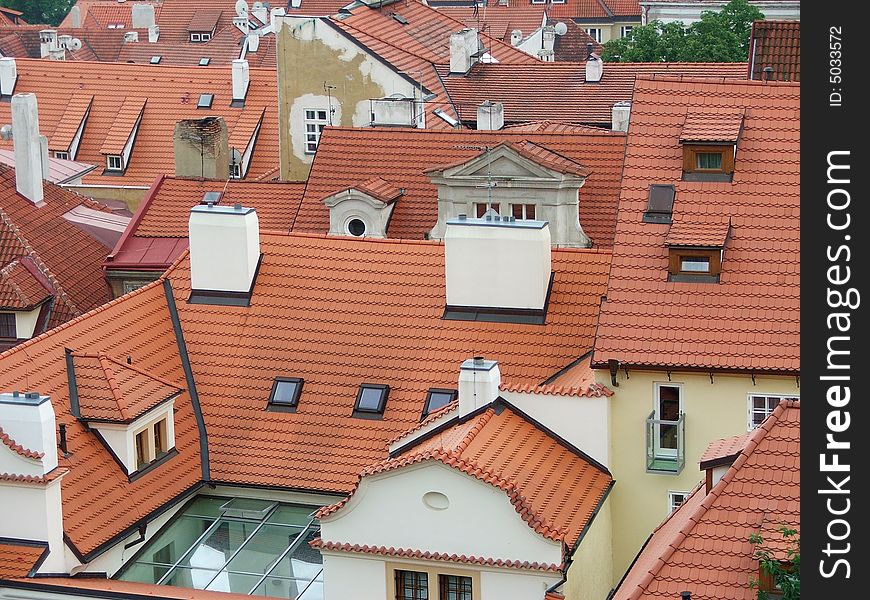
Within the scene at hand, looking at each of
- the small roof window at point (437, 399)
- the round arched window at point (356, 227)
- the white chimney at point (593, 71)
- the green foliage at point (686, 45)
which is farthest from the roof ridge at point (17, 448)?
the green foliage at point (686, 45)

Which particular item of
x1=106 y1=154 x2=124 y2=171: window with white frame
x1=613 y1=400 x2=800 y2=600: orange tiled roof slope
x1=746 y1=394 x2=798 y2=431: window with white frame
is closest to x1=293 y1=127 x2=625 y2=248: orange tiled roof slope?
x1=746 y1=394 x2=798 y2=431: window with white frame

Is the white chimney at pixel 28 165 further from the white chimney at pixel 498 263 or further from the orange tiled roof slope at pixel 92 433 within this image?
the white chimney at pixel 498 263

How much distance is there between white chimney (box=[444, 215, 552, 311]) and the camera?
138 feet

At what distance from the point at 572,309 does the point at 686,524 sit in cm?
1111

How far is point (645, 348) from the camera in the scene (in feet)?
128

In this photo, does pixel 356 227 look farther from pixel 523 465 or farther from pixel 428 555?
pixel 428 555

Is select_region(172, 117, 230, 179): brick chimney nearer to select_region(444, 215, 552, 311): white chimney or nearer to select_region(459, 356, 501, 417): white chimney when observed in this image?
select_region(444, 215, 552, 311): white chimney

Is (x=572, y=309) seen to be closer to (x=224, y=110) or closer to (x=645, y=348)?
(x=645, y=348)

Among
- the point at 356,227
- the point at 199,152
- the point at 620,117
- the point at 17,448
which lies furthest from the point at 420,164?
the point at 17,448

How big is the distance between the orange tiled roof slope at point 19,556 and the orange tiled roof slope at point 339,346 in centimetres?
533

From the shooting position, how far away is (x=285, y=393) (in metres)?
42.4

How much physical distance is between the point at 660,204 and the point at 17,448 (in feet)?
42.7

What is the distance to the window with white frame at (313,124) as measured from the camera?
A: 228 feet
